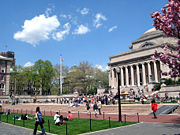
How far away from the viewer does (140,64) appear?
224 ft

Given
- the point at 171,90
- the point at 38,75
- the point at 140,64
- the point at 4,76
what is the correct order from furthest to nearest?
the point at 4,76 < the point at 38,75 < the point at 140,64 < the point at 171,90

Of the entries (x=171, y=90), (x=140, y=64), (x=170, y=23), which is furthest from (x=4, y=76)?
(x=170, y=23)

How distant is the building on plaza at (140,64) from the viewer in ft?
209

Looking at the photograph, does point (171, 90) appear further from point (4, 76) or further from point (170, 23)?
point (4, 76)

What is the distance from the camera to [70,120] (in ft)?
66.4

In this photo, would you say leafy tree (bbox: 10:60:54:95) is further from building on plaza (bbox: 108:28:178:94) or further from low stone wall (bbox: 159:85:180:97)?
low stone wall (bbox: 159:85:180:97)

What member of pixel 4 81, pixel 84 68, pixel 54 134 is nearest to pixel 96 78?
pixel 84 68

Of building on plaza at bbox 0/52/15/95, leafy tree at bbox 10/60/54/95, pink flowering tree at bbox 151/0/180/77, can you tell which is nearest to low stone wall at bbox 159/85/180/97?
pink flowering tree at bbox 151/0/180/77

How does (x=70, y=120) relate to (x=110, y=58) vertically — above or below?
below

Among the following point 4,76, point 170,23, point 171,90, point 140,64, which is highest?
point 140,64

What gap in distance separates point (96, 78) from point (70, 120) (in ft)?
223

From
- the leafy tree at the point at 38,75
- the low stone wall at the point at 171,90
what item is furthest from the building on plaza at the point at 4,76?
the low stone wall at the point at 171,90

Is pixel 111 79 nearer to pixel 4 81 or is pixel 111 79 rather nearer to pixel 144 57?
pixel 144 57

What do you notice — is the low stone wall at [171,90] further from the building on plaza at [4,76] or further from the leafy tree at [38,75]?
the building on plaza at [4,76]
